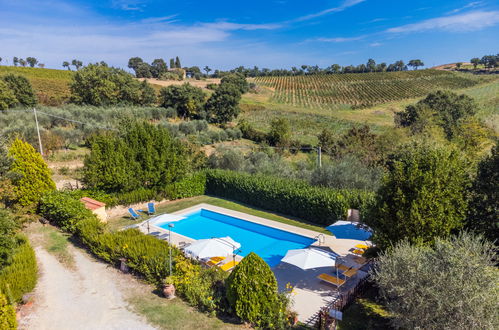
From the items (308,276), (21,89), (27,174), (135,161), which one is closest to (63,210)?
(27,174)

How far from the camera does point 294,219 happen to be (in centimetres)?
1916

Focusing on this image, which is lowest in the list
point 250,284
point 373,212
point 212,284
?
point 212,284

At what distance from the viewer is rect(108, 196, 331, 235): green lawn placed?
18.3m

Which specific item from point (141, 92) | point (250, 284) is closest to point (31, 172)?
point (250, 284)

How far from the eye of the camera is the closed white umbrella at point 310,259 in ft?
36.7

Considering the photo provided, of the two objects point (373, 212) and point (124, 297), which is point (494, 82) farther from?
point (124, 297)

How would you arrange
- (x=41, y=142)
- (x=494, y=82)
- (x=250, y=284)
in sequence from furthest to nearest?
(x=494, y=82), (x=41, y=142), (x=250, y=284)

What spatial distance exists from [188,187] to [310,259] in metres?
14.2

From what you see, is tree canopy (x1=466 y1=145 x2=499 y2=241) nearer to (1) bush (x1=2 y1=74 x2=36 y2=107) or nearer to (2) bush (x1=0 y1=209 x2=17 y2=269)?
(2) bush (x1=0 y1=209 x2=17 y2=269)

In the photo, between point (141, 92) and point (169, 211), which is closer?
point (169, 211)

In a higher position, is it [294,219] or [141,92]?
[141,92]

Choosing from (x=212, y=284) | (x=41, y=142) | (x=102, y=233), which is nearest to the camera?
(x=212, y=284)

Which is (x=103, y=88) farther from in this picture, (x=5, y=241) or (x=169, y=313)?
(x=169, y=313)

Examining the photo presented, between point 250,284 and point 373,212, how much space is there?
5068 millimetres
